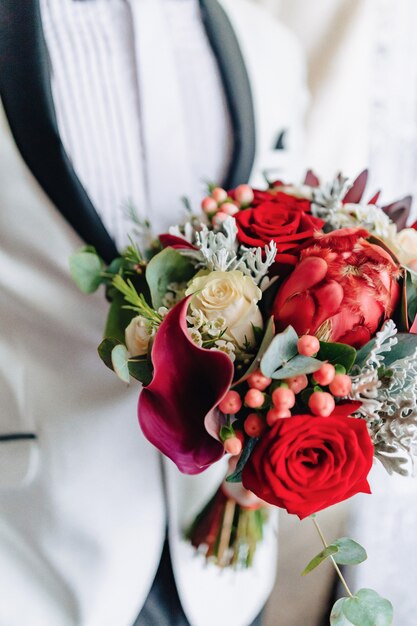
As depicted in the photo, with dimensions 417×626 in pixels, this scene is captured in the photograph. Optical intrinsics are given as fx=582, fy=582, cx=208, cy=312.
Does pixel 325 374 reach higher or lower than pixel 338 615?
higher

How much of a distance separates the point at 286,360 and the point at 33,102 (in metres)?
0.37

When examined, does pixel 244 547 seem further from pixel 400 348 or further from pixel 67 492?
pixel 400 348

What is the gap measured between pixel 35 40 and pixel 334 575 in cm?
70

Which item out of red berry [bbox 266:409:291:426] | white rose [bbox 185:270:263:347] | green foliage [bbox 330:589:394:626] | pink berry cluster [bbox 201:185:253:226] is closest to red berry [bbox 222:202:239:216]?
pink berry cluster [bbox 201:185:253:226]

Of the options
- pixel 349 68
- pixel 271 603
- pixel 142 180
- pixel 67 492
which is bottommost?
pixel 271 603

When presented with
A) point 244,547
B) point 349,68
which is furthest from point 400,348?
point 349,68

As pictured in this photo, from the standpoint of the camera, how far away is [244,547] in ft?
2.13

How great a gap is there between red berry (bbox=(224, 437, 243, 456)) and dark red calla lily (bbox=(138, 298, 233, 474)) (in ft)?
0.07

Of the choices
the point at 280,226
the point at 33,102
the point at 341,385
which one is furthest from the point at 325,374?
the point at 33,102

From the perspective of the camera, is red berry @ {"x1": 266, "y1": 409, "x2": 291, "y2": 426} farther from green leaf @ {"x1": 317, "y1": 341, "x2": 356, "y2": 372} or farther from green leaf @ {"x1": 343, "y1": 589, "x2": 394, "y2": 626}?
green leaf @ {"x1": 343, "y1": 589, "x2": 394, "y2": 626}

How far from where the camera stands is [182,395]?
1.53ft

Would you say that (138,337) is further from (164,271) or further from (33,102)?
(33,102)

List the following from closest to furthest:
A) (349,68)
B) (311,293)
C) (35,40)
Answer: (311,293) → (35,40) → (349,68)

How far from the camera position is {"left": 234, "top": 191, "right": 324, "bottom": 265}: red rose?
1.67ft
